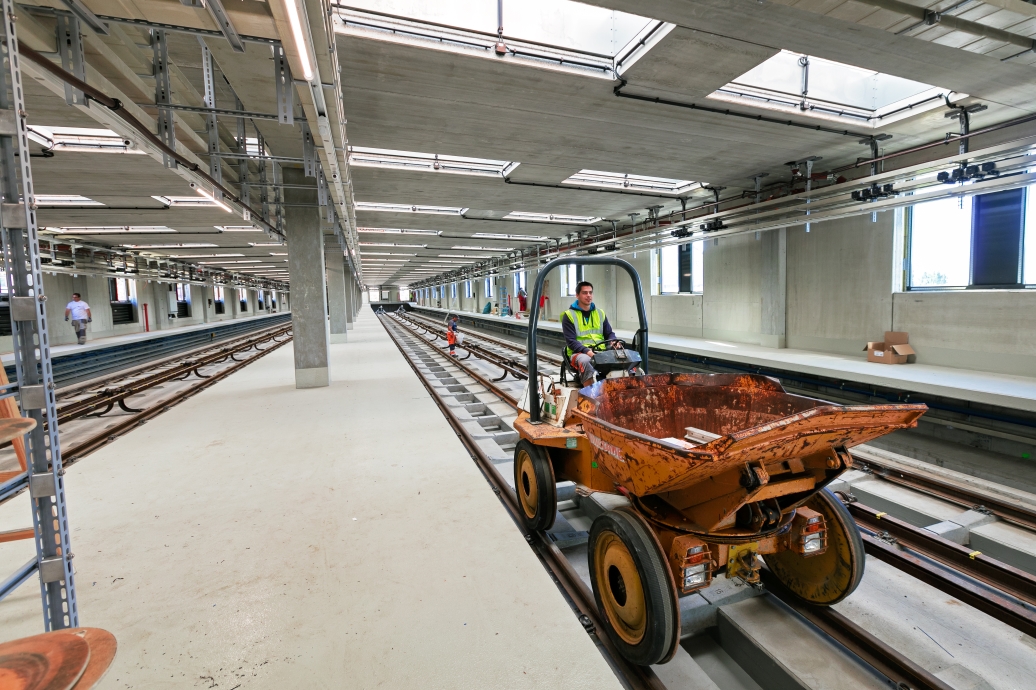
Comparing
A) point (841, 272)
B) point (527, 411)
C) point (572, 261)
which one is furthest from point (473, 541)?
point (841, 272)

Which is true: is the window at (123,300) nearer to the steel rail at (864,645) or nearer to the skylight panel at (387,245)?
the skylight panel at (387,245)

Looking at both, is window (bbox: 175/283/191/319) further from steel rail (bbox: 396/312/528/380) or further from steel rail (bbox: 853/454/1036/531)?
steel rail (bbox: 853/454/1036/531)

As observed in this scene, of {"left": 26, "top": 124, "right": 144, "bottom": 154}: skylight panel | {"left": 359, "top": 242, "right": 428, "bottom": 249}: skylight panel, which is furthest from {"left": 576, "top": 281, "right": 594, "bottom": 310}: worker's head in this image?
{"left": 359, "top": 242, "right": 428, "bottom": 249}: skylight panel

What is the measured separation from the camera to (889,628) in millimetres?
2807

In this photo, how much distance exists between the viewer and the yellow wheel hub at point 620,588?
2.36 meters

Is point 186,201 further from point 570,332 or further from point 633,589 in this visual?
point 633,589

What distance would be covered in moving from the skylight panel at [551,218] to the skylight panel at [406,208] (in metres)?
2.14

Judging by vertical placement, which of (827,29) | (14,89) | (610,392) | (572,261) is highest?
(827,29)

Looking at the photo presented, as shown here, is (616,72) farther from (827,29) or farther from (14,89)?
(14,89)

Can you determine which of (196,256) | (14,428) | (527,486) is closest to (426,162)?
(527,486)

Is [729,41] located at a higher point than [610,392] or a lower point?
higher

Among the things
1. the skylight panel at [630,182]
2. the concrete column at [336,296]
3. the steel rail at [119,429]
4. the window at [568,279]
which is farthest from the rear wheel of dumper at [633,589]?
the window at [568,279]

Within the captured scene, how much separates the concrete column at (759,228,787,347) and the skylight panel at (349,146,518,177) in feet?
23.3

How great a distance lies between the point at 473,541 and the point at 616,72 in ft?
20.0
